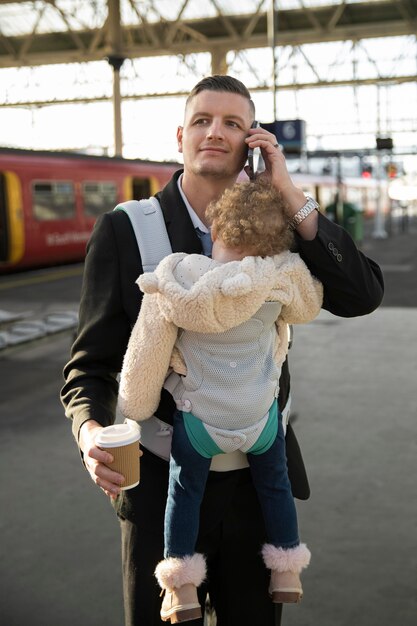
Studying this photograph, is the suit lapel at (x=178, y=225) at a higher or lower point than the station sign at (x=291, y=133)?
lower

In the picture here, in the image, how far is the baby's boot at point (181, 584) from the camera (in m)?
1.83

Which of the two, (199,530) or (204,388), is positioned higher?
(204,388)

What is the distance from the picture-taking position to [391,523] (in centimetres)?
396

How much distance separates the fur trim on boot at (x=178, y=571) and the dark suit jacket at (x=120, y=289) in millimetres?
366

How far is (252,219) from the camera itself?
5.52 ft

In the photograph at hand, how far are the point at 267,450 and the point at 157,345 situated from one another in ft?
1.34

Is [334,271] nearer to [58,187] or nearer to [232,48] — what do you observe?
[58,187]

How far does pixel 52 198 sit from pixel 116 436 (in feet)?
48.1

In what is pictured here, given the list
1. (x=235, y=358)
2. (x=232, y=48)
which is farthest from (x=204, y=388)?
(x=232, y=48)

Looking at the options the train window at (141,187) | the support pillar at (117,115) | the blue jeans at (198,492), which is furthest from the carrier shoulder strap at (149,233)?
the support pillar at (117,115)

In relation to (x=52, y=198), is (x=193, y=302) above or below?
below

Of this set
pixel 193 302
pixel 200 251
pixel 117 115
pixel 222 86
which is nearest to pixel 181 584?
pixel 193 302

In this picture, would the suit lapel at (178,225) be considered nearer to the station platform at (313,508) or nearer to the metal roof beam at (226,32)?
the station platform at (313,508)

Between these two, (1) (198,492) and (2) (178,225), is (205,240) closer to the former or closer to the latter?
(2) (178,225)
